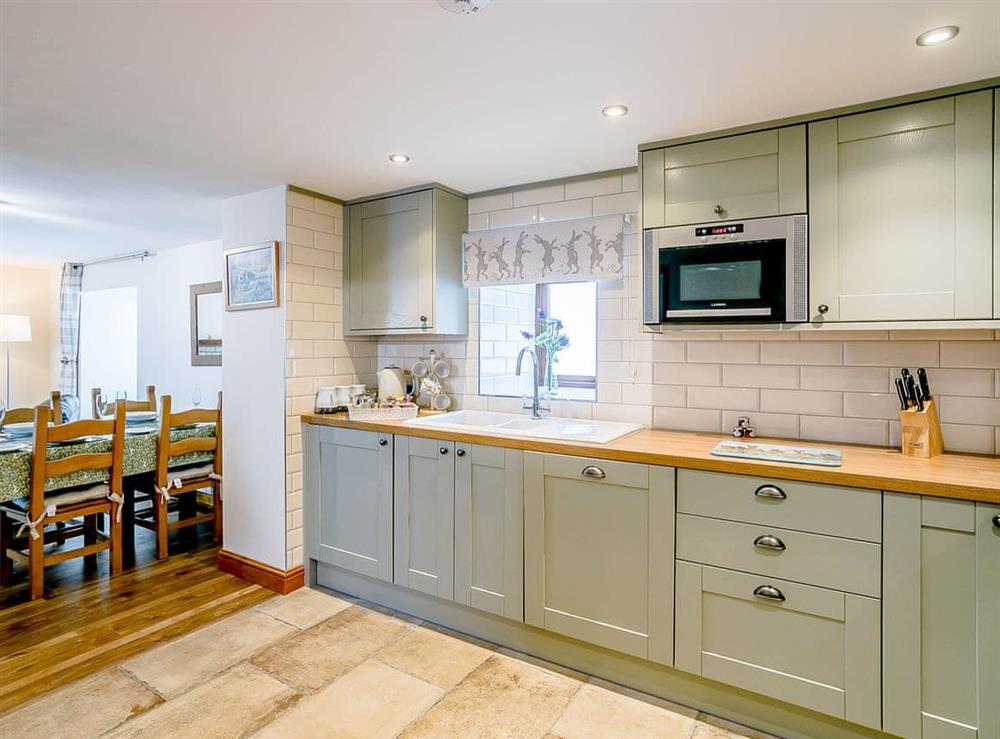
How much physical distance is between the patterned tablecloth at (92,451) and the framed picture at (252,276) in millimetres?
1081

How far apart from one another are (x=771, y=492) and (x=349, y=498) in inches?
81.1

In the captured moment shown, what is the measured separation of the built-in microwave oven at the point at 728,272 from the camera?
215 centimetres

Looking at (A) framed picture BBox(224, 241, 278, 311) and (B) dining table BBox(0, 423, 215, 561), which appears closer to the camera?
(B) dining table BBox(0, 423, 215, 561)

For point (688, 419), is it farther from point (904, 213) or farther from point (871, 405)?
point (904, 213)

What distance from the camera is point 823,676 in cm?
186

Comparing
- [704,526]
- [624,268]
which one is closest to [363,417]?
[624,268]

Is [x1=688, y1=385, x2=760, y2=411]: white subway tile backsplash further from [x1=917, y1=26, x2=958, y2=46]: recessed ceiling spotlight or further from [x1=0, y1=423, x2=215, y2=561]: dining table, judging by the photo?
[x1=0, y1=423, x2=215, y2=561]: dining table

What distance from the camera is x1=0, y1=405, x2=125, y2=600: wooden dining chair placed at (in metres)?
3.03

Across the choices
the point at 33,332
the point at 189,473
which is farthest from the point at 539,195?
the point at 33,332

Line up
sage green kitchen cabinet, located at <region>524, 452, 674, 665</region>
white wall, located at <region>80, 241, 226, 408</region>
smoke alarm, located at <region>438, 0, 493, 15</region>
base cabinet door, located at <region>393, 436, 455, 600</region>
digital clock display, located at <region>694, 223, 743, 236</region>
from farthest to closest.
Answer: white wall, located at <region>80, 241, 226, 408</region>
base cabinet door, located at <region>393, 436, 455, 600</region>
digital clock display, located at <region>694, 223, 743, 236</region>
sage green kitchen cabinet, located at <region>524, 452, 674, 665</region>
smoke alarm, located at <region>438, 0, 493, 15</region>

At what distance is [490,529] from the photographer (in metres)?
2.52

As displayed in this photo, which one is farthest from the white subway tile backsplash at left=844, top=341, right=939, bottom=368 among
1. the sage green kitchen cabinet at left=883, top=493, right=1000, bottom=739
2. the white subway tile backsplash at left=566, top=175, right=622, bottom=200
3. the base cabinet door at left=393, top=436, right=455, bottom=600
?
the base cabinet door at left=393, top=436, right=455, bottom=600

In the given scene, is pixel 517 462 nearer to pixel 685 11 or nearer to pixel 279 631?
pixel 279 631

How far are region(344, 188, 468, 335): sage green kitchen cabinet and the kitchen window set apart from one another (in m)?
0.20
